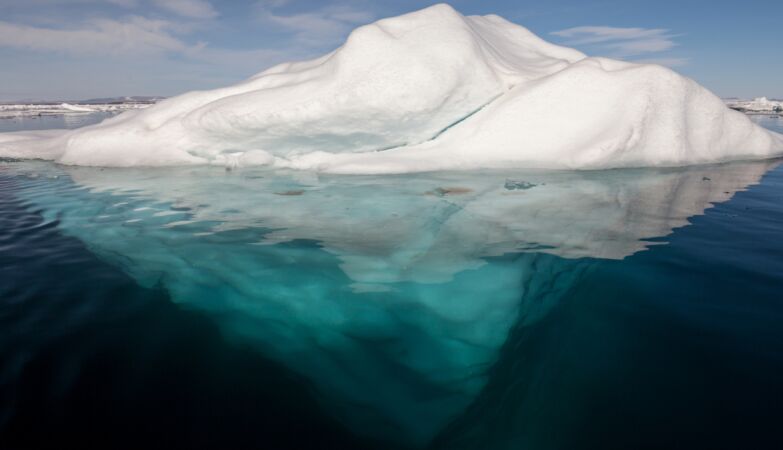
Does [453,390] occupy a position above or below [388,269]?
below

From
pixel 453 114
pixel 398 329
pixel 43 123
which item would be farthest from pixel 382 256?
pixel 43 123

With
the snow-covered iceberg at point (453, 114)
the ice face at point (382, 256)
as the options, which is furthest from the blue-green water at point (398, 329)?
the snow-covered iceberg at point (453, 114)

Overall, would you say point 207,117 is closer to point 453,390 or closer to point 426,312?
point 426,312

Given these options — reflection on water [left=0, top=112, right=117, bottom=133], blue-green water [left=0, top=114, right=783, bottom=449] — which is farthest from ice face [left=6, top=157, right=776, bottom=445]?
reflection on water [left=0, top=112, right=117, bottom=133]

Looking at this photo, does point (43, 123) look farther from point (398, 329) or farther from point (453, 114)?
point (398, 329)

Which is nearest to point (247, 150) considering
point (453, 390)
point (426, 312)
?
point (426, 312)

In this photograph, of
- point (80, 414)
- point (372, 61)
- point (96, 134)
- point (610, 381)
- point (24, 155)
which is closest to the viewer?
point (80, 414)

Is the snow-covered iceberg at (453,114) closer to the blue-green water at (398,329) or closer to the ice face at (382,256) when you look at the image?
the ice face at (382,256)
